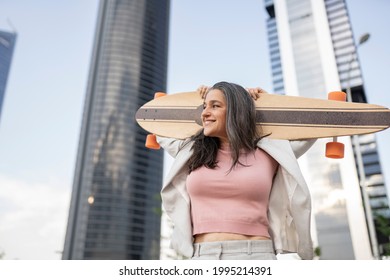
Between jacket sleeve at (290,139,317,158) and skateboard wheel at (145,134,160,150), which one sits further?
skateboard wheel at (145,134,160,150)

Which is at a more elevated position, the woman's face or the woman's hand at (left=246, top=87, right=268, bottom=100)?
the woman's hand at (left=246, top=87, right=268, bottom=100)

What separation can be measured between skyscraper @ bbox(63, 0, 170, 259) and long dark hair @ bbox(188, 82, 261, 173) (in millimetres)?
69706

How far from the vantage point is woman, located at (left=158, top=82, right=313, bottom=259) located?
156cm

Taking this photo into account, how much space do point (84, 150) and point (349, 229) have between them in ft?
202

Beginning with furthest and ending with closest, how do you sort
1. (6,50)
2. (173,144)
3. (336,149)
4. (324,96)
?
(6,50) < (324,96) < (173,144) < (336,149)

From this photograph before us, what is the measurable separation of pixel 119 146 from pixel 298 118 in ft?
275

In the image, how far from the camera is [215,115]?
1776 millimetres

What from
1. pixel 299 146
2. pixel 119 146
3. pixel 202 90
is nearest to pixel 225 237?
pixel 299 146

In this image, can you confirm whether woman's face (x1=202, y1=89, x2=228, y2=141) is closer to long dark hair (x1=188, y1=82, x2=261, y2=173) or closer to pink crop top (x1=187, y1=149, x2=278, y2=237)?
long dark hair (x1=188, y1=82, x2=261, y2=173)

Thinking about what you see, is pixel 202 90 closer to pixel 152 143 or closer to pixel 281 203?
pixel 152 143

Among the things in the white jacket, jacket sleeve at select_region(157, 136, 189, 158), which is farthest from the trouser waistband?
jacket sleeve at select_region(157, 136, 189, 158)

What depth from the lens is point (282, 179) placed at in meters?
1.70

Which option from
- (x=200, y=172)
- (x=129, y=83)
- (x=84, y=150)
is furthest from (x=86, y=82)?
(x=200, y=172)
